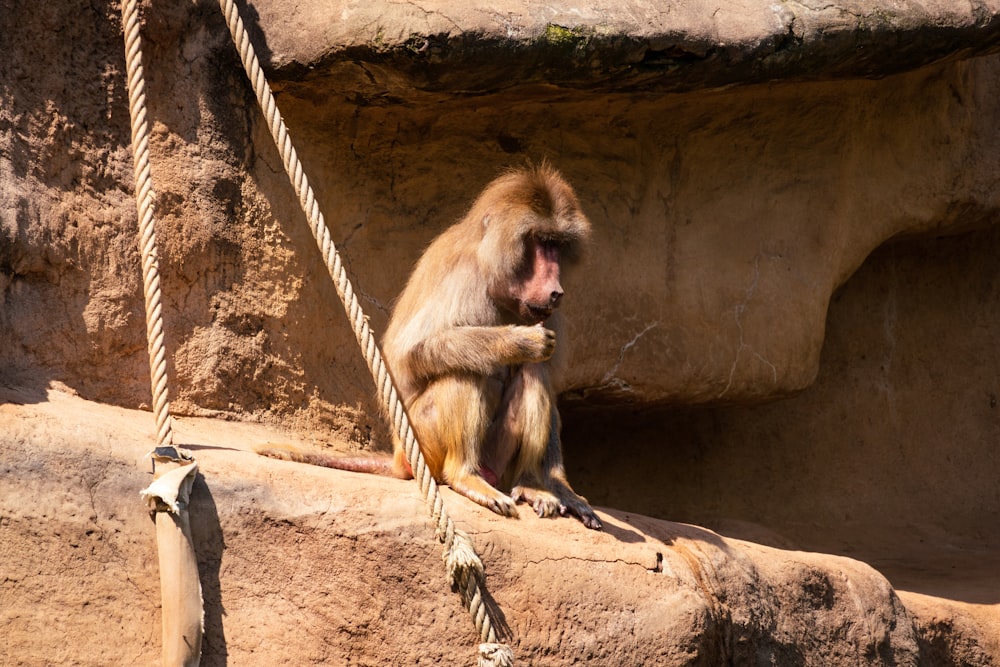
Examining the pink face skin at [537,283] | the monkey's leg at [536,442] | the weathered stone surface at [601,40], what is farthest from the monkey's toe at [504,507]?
the weathered stone surface at [601,40]

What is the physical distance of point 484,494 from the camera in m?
5.77

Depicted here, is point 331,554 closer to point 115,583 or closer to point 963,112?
point 115,583

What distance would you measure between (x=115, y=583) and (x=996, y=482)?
655cm

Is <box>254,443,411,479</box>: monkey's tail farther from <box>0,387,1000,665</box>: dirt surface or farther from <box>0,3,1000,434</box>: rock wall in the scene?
<box>0,3,1000,434</box>: rock wall

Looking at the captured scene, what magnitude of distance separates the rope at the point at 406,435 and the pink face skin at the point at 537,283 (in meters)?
1.19

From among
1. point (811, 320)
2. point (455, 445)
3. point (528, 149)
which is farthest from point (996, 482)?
point (455, 445)

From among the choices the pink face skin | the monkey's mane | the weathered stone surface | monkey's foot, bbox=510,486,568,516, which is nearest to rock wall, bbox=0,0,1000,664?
the weathered stone surface

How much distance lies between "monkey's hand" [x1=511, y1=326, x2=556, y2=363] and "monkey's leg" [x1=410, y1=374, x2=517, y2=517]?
0.26 meters

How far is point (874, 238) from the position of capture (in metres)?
8.32

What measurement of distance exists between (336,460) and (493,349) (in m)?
0.97

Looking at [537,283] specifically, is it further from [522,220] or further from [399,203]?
[399,203]

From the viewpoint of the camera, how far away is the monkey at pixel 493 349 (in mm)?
5973

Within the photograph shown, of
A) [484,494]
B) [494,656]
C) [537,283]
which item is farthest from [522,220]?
[494,656]

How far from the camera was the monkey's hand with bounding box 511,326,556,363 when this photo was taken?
591 centimetres
